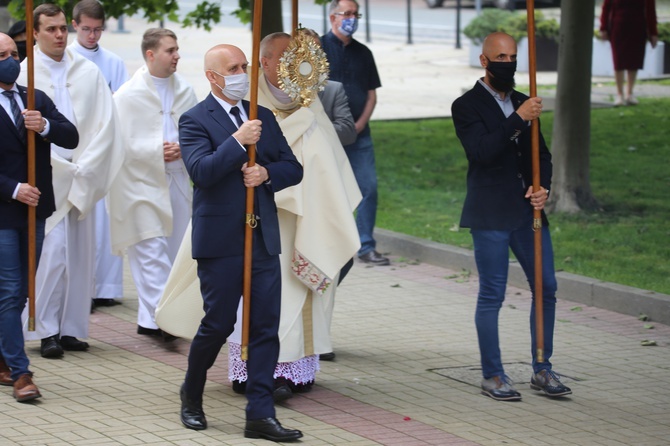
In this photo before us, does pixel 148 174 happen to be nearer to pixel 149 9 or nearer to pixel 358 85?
pixel 358 85

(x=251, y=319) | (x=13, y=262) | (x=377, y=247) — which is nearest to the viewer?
(x=251, y=319)

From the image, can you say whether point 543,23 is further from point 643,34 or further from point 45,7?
point 45,7

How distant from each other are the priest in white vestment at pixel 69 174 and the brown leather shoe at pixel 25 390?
1.10 metres

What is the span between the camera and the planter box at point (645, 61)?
22.9m

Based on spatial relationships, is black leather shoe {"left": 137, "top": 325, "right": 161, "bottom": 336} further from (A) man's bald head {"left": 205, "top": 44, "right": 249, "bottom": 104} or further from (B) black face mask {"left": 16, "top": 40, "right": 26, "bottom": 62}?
(A) man's bald head {"left": 205, "top": 44, "right": 249, "bottom": 104}

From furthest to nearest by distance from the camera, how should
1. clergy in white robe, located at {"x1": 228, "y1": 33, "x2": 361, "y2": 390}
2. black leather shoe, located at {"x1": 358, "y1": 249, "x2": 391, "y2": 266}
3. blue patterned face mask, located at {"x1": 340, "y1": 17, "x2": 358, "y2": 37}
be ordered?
black leather shoe, located at {"x1": 358, "y1": 249, "x2": 391, "y2": 266} < blue patterned face mask, located at {"x1": 340, "y1": 17, "x2": 358, "y2": 37} < clergy in white robe, located at {"x1": 228, "y1": 33, "x2": 361, "y2": 390}

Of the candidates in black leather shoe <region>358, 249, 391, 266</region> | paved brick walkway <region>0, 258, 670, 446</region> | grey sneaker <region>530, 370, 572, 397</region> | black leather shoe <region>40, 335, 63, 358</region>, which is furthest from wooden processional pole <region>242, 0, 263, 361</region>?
black leather shoe <region>358, 249, 391, 266</region>

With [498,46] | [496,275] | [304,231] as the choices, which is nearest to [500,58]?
[498,46]

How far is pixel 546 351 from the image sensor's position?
23.9ft

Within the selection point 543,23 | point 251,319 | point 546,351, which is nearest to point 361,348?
point 546,351

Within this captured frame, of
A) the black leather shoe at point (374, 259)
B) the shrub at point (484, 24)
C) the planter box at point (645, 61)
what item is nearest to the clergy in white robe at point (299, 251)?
the black leather shoe at point (374, 259)

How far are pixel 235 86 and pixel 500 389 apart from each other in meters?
2.24

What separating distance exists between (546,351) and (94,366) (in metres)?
2.68

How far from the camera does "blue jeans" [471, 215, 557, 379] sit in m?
7.12
